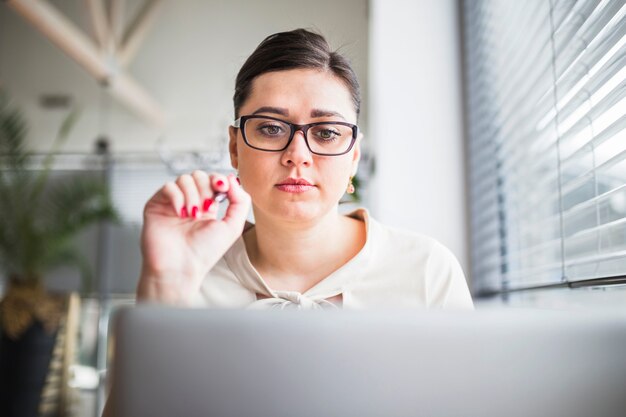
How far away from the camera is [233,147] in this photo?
556mm

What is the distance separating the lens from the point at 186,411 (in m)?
0.36

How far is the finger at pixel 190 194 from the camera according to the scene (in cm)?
53

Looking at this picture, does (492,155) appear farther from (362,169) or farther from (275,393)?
(275,393)

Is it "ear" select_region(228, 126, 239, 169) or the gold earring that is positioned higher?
"ear" select_region(228, 126, 239, 169)

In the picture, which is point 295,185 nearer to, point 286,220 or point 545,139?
point 286,220

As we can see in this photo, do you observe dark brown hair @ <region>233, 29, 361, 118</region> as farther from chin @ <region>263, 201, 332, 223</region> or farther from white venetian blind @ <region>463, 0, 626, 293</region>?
white venetian blind @ <region>463, 0, 626, 293</region>

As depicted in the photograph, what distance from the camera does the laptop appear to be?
0.36 m

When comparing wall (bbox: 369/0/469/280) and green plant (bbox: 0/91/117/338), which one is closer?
wall (bbox: 369/0/469/280)

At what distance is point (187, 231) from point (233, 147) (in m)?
0.10

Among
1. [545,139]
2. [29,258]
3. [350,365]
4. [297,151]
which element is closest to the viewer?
[350,365]

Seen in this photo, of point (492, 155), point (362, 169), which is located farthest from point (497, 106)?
point (362, 169)

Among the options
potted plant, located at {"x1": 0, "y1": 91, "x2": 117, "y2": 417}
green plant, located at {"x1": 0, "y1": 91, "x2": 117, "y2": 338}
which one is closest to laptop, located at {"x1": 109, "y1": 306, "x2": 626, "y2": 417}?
potted plant, located at {"x1": 0, "y1": 91, "x2": 117, "y2": 417}

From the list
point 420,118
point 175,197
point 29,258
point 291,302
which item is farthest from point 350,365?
point 29,258

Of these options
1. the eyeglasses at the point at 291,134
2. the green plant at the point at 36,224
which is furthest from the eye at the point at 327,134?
the green plant at the point at 36,224
